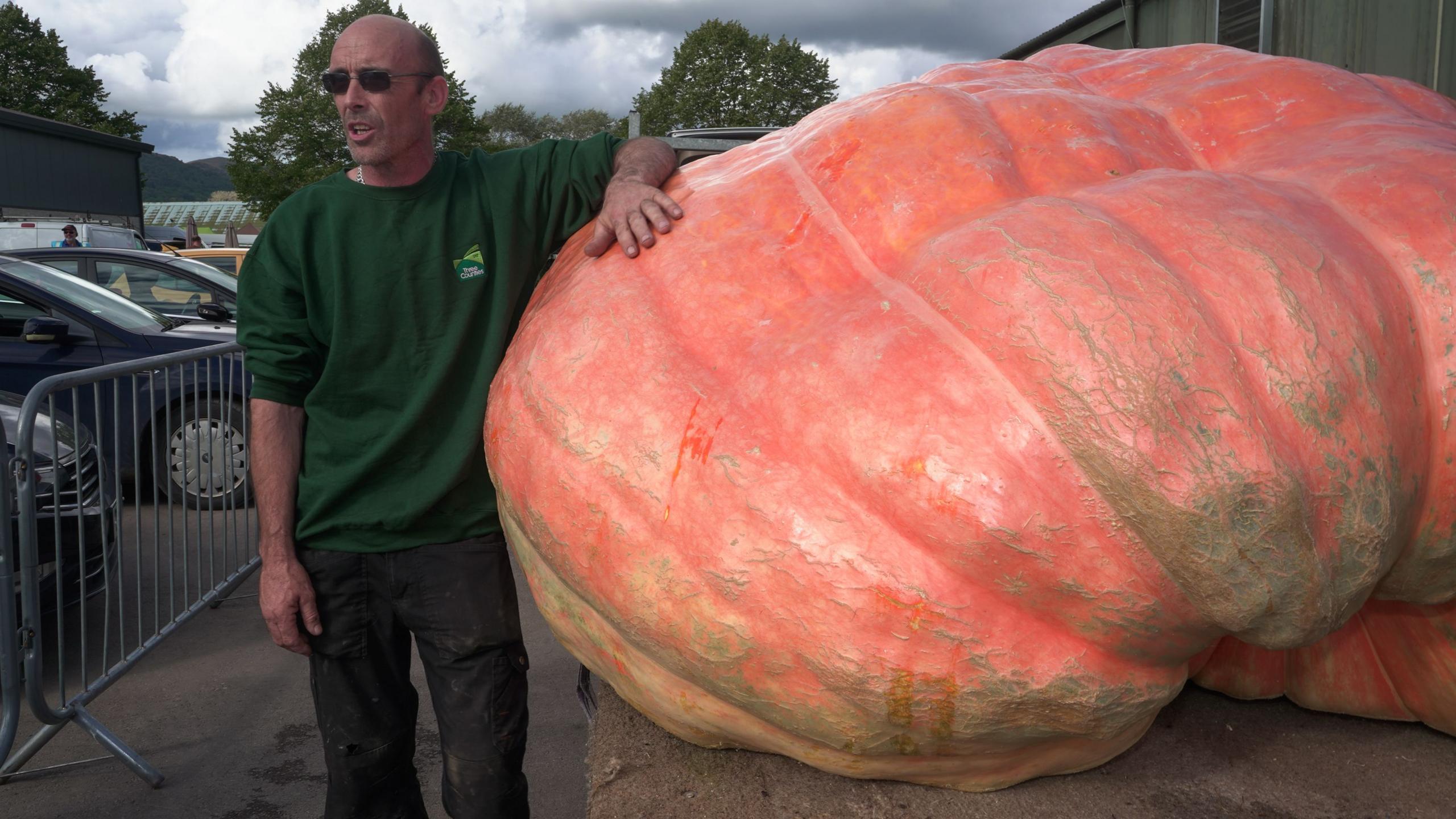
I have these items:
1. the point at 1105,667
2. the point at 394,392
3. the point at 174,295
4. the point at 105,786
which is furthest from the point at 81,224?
the point at 1105,667

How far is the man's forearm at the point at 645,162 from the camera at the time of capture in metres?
2.05

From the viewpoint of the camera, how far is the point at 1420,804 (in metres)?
1.73

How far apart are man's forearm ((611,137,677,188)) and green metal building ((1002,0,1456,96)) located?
3.20 m

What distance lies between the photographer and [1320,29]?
22.9ft

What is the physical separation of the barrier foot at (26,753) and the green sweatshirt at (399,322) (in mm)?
1705

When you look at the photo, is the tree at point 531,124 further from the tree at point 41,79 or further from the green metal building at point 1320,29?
the green metal building at point 1320,29

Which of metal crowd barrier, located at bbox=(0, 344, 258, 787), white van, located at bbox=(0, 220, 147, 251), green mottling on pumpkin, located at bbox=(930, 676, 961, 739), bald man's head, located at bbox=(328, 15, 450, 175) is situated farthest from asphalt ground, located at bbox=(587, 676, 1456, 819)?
white van, located at bbox=(0, 220, 147, 251)

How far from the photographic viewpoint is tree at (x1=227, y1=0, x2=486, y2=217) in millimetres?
34344

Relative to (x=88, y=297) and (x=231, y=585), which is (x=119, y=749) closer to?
(x=231, y=585)

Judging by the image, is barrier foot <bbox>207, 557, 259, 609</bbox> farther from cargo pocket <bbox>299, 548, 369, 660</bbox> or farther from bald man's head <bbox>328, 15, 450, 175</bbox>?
bald man's head <bbox>328, 15, 450, 175</bbox>

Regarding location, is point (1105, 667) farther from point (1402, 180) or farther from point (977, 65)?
point (977, 65)

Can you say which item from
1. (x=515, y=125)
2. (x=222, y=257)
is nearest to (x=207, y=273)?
(x=222, y=257)

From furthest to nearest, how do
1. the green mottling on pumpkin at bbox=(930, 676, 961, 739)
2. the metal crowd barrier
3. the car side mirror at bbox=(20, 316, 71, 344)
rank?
the car side mirror at bbox=(20, 316, 71, 344) → the metal crowd barrier → the green mottling on pumpkin at bbox=(930, 676, 961, 739)

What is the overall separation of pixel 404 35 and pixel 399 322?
2.12ft
